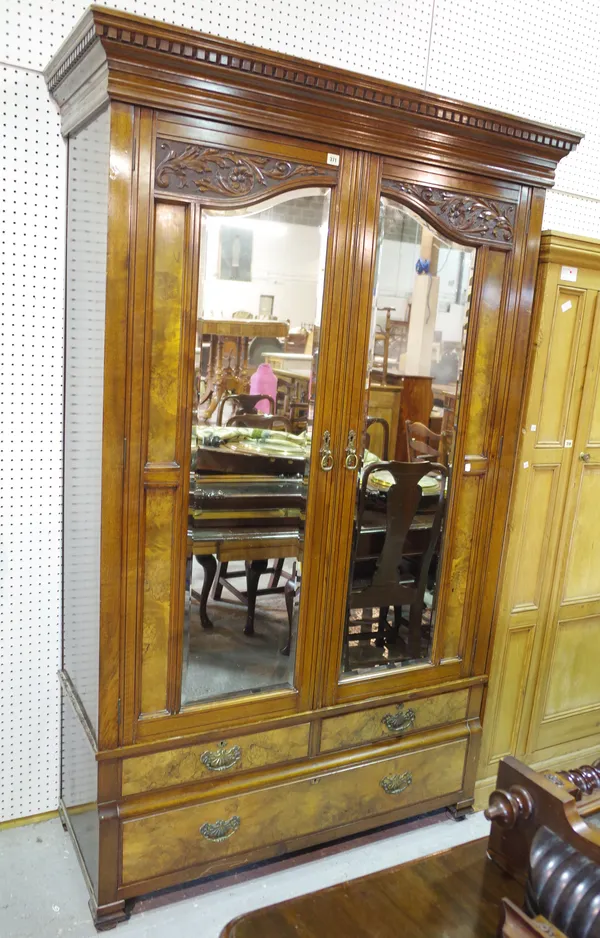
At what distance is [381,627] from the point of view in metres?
2.45

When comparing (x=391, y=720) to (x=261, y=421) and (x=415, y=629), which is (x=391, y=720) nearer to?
(x=415, y=629)

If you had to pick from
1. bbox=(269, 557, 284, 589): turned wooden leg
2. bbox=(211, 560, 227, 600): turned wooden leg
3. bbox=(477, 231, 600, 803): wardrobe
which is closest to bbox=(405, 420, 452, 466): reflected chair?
bbox=(477, 231, 600, 803): wardrobe

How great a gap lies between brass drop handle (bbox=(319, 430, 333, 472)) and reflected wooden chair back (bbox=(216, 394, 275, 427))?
197mm

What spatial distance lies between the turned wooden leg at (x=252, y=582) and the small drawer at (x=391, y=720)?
43cm

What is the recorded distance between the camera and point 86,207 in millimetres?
1983

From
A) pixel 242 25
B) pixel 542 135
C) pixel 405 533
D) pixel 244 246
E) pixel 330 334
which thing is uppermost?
pixel 242 25

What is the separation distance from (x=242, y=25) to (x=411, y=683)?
220cm

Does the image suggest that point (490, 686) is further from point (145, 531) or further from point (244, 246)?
point (244, 246)

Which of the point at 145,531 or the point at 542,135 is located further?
the point at 542,135

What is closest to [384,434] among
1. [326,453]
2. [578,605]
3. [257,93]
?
[326,453]

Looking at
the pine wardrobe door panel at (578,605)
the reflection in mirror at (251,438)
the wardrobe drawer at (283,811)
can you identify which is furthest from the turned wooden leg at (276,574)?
the pine wardrobe door panel at (578,605)

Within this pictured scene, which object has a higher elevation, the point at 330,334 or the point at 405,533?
the point at 330,334

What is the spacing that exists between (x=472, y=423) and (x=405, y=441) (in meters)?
0.26

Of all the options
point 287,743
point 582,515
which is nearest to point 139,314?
point 287,743
